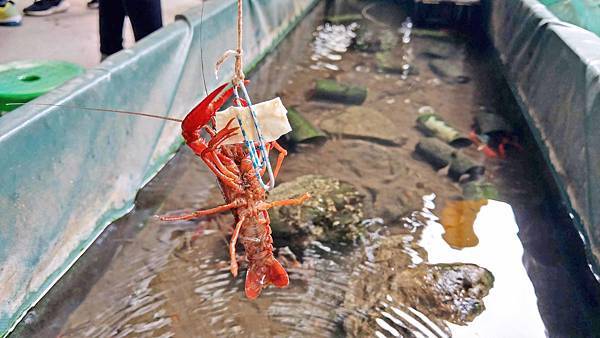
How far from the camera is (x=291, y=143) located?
3814 mm

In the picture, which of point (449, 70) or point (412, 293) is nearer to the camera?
point (412, 293)

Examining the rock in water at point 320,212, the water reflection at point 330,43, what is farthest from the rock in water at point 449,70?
the rock in water at point 320,212

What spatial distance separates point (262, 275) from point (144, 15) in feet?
7.77

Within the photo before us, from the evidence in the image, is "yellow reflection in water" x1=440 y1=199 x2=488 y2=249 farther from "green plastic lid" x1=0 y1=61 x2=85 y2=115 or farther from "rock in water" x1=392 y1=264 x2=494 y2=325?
"green plastic lid" x1=0 y1=61 x2=85 y2=115

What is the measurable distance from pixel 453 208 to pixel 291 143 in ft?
4.34

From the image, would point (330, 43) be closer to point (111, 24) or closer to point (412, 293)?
point (111, 24)

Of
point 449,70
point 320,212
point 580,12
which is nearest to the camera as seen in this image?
point 320,212

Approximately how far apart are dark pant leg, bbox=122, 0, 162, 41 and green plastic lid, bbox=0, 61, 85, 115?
0.57 metres

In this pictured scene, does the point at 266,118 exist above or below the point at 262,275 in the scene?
above

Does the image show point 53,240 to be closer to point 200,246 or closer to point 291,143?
point 200,246

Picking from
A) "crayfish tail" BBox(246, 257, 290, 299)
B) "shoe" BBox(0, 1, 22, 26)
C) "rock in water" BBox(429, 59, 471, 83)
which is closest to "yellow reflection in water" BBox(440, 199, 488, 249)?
"crayfish tail" BBox(246, 257, 290, 299)

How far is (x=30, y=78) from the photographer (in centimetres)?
321

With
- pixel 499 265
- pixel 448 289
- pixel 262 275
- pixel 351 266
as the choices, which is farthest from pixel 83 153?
pixel 499 265

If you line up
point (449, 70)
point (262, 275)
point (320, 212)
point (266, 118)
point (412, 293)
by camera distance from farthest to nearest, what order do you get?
point (449, 70), point (320, 212), point (412, 293), point (262, 275), point (266, 118)
